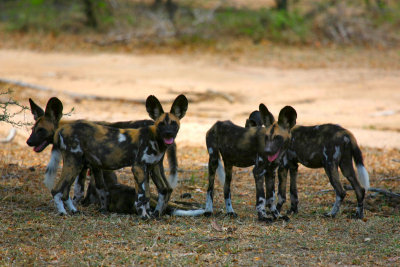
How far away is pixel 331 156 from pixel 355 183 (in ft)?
1.31

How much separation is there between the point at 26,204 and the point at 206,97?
31.0ft

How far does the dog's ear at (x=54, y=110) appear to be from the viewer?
6500 mm

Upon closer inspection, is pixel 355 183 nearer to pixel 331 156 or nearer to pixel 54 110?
pixel 331 156

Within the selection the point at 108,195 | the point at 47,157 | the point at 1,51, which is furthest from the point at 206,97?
the point at 108,195

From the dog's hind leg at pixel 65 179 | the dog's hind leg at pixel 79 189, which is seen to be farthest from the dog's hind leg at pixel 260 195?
the dog's hind leg at pixel 79 189

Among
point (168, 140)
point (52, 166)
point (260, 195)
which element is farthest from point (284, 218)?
point (52, 166)

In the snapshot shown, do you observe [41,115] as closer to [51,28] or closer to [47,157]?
[47,157]

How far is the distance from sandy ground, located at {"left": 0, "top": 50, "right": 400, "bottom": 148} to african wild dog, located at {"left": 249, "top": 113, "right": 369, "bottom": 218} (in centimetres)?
522

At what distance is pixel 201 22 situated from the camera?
72.7 ft

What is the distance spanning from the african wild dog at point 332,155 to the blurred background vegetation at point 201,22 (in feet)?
47.8

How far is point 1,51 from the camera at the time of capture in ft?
65.2

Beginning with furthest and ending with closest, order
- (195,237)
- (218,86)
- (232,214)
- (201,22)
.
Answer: (201,22)
(218,86)
(232,214)
(195,237)

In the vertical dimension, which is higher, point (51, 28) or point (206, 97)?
point (51, 28)

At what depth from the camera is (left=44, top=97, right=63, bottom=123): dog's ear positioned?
6.50 metres
